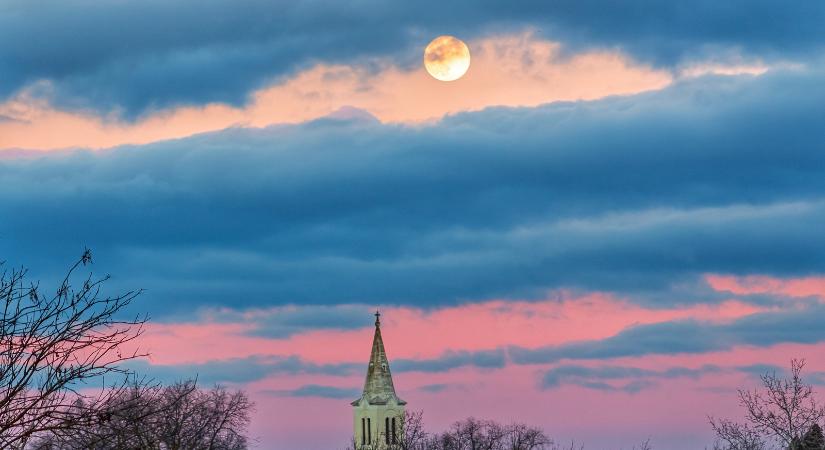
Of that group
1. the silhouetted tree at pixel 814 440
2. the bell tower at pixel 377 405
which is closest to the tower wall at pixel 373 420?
the bell tower at pixel 377 405

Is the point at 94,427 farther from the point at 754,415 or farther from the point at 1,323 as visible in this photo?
the point at 754,415

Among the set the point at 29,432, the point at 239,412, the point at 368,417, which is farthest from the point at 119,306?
the point at 368,417

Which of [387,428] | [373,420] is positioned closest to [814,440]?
[387,428]

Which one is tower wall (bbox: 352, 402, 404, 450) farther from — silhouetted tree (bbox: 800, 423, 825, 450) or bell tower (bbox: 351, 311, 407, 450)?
silhouetted tree (bbox: 800, 423, 825, 450)

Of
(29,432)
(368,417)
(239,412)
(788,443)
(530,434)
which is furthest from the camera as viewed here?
(530,434)

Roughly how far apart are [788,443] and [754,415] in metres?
2.18

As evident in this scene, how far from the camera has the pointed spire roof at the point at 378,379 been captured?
484 ft

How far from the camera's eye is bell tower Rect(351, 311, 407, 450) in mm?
145875

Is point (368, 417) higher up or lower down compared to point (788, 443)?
higher up

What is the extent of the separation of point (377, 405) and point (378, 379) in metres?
3.37

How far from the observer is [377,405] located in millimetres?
147125

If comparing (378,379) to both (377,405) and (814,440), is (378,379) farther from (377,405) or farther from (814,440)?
(814,440)

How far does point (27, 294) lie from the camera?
17172 millimetres

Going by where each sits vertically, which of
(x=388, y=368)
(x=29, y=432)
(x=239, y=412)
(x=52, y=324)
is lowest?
→ (x=29, y=432)
